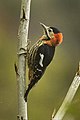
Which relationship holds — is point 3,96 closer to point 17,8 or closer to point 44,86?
point 44,86

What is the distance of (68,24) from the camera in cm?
1164

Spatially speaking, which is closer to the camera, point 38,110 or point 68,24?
point 38,110

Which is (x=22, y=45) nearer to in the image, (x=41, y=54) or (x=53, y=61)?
(x=41, y=54)

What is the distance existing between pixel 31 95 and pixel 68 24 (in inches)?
164

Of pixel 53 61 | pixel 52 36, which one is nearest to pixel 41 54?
pixel 52 36

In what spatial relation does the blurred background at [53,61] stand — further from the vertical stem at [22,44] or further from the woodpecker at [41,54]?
the vertical stem at [22,44]

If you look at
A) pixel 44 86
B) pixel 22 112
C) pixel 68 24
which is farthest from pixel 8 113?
pixel 68 24

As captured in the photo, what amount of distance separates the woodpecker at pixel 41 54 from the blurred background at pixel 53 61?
10.4 feet

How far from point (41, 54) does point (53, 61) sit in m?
6.32

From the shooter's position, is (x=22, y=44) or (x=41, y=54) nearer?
(x=22, y=44)

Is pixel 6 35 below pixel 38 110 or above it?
above

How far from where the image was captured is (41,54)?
2756 mm

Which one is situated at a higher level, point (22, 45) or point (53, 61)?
point (22, 45)

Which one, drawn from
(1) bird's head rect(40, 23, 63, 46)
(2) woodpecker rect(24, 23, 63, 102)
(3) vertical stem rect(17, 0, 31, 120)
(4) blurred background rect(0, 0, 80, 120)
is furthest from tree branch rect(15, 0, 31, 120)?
(4) blurred background rect(0, 0, 80, 120)
